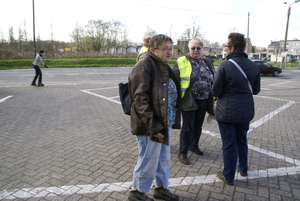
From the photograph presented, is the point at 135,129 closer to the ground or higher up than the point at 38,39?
closer to the ground

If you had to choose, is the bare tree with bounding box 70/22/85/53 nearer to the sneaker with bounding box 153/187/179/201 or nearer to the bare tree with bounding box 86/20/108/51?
the bare tree with bounding box 86/20/108/51

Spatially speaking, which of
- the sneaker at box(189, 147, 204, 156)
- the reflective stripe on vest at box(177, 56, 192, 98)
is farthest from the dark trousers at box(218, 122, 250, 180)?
the sneaker at box(189, 147, 204, 156)

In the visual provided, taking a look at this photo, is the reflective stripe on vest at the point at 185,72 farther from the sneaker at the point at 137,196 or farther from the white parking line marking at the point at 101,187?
the sneaker at the point at 137,196

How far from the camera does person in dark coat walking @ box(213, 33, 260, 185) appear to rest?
103 inches

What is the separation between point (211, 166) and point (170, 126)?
4.69ft

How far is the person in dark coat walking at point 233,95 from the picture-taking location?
2613 millimetres

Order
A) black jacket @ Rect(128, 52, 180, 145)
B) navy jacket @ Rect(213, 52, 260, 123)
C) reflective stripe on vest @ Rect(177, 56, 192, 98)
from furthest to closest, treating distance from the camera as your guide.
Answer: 1. reflective stripe on vest @ Rect(177, 56, 192, 98)
2. navy jacket @ Rect(213, 52, 260, 123)
3. black jacket @ Rect(128, 52, 180, 145)

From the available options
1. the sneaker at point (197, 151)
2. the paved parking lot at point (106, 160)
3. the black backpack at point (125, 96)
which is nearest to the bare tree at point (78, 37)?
the paved parking lot at point (106, 160)

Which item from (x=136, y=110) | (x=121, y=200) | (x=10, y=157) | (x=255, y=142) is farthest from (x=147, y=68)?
(x=255, y=142)

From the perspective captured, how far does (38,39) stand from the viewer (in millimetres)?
46750

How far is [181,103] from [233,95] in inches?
25.0

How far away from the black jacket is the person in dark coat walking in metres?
0.88

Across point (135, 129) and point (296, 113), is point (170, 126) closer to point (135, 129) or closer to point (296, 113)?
point (135, 129)

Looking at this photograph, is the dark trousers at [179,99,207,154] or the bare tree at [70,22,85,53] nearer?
the dark trousers at [179,99,207,154]
